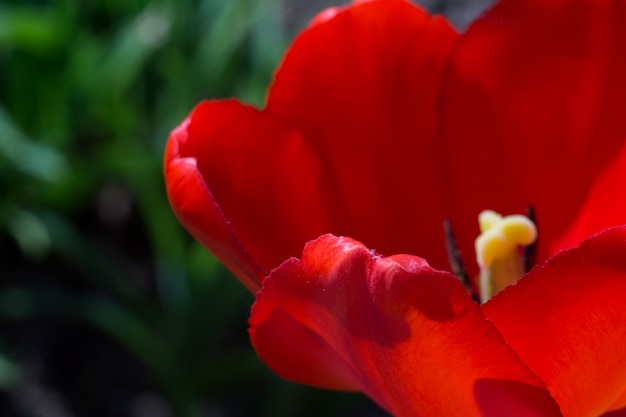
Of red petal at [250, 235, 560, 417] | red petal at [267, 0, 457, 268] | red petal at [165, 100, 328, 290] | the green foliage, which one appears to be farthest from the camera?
the green foliage

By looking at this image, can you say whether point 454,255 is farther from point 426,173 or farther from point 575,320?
point 575,320

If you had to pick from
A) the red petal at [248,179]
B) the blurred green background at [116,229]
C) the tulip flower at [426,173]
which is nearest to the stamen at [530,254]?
the tulip flower at [426,173]

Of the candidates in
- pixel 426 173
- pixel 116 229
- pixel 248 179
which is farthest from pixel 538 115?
pixel 116 229

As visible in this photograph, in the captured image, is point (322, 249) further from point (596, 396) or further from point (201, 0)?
point (201, 0)

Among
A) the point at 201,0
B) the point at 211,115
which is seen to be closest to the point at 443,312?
the point at 211,115

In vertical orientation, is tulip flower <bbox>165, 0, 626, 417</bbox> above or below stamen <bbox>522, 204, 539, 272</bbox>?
above

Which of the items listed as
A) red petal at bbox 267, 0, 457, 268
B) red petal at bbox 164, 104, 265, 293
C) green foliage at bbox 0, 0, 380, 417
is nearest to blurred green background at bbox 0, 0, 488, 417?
green foliage at bbox 0, 0, 380, 417

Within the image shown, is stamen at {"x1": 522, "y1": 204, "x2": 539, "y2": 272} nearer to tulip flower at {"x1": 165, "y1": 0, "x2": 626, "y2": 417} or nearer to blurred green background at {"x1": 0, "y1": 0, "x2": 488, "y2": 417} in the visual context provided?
tulip flower at {"x1": 165, "y1": 0, "x2": 626, "y2": 417}
